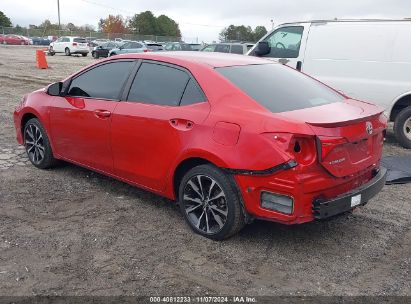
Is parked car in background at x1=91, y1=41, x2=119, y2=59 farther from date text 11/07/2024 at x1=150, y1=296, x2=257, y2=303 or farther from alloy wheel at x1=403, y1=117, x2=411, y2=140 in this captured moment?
date text 11/07/2024 at x1=150, y1=296, x2=257, y2=303

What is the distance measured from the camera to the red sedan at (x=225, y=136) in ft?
11.6

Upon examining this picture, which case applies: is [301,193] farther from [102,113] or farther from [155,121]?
[102,113]

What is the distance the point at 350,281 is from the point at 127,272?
5.47 ft

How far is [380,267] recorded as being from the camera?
12.0 ft

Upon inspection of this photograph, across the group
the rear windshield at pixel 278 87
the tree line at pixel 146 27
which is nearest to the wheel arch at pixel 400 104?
the rear windshield at pixel 278 87

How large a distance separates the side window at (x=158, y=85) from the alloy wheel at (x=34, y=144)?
1849 mm

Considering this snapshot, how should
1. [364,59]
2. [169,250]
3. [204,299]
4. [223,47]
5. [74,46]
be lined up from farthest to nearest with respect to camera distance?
[74,46]
[223,47]
[364,59]
[169,250]
[204,299]

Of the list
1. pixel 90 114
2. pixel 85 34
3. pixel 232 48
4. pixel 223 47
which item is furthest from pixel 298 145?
pixel 85 34

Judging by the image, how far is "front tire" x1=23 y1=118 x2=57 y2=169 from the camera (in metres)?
5.78

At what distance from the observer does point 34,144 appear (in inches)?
236

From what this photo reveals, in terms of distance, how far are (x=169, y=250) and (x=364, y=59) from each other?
5391 mm

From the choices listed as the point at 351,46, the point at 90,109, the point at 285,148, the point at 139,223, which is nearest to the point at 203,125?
the point at 285,148

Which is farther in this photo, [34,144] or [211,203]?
[34,144]

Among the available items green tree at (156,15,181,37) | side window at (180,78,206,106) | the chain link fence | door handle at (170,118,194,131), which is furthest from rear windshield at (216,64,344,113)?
green tree at (156,15,181,37)
